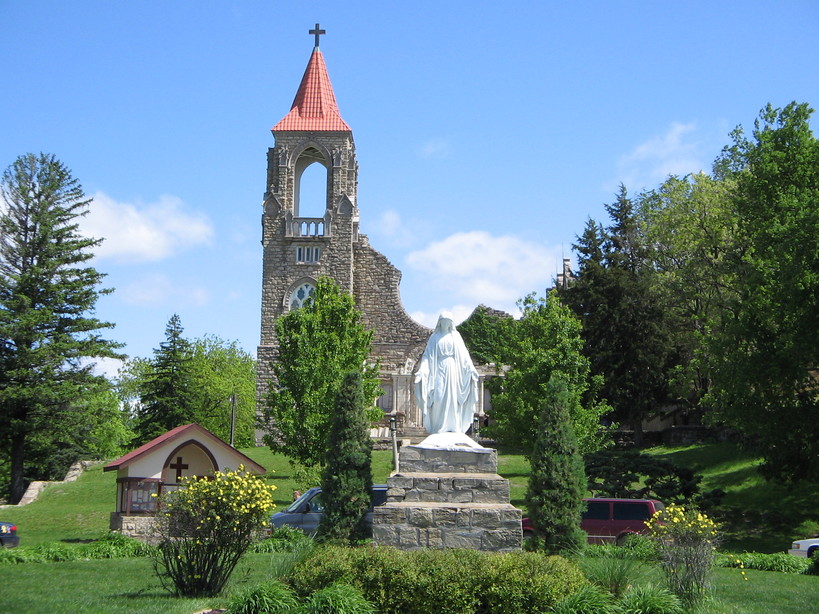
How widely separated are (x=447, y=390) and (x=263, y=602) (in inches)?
230

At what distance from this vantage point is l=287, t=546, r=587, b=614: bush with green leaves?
11.1 m

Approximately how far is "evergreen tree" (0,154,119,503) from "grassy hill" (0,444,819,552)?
7.96ft

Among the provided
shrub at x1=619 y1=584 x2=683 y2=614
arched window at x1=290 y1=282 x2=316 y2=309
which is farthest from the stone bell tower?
shrub at x1=619 y1=584 x2=683 y2=614

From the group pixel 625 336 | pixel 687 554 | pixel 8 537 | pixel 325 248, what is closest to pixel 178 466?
pixel 8 537

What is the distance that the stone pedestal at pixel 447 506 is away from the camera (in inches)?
550

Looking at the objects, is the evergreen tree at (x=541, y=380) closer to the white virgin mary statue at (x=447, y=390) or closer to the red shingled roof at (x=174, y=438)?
the red shingled roof at (x=174, y=438)

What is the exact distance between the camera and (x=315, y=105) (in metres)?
47.5

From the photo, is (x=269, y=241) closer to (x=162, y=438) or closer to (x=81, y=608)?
(x=162, y=438)

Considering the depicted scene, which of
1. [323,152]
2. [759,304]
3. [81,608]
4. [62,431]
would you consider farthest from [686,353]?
[81,608]

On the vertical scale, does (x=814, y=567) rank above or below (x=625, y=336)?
below

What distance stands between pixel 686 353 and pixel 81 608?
33.0m

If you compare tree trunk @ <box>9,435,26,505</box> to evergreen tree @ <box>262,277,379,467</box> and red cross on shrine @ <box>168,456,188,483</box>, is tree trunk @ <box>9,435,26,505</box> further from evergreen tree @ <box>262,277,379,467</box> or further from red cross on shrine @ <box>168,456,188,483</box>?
red cross on shrine @ <box>168,456,188,483</box>

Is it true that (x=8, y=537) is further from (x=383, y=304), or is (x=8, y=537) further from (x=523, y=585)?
(x=383, y=304)

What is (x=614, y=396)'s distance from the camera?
38.3 metres
